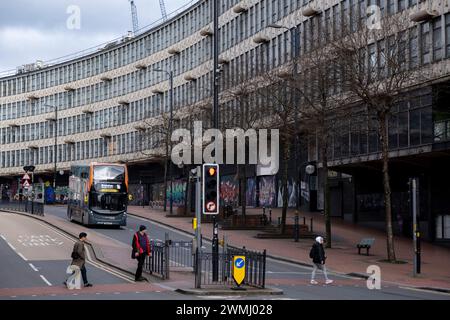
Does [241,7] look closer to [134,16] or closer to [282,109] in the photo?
[282,109]

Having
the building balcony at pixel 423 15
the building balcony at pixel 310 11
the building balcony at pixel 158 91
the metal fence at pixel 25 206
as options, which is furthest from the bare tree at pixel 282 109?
the building balcony at pixel 158 91

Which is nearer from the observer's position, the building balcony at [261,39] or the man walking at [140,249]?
the man walking at [140,249]

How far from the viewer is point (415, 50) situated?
38.2m

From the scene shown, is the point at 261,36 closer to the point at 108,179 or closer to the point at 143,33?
the point at 108,179

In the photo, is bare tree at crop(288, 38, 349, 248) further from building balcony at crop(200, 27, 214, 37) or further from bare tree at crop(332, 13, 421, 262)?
building balcony at crop(200, 27, 214, 37)

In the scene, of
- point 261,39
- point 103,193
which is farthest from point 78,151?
point 103,193

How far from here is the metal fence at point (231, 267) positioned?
71.1ft

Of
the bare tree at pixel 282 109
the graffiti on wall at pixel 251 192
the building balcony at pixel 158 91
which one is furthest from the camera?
the building balcony at pixel 158 91

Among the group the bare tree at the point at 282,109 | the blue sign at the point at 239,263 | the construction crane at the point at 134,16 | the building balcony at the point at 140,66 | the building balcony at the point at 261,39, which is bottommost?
the blue sign at the point at 239,263

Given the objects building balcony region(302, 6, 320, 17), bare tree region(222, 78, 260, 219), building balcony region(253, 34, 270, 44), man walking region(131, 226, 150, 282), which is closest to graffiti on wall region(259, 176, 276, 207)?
building balcony region(253, 34, 270, 44)

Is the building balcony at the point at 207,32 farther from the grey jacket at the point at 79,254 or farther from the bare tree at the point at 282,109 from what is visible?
the grey jacket at the point at 79,254

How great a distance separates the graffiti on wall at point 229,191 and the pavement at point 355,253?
53.3 ft

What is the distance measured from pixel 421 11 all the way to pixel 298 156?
23705mm

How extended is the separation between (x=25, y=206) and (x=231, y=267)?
147 ft
